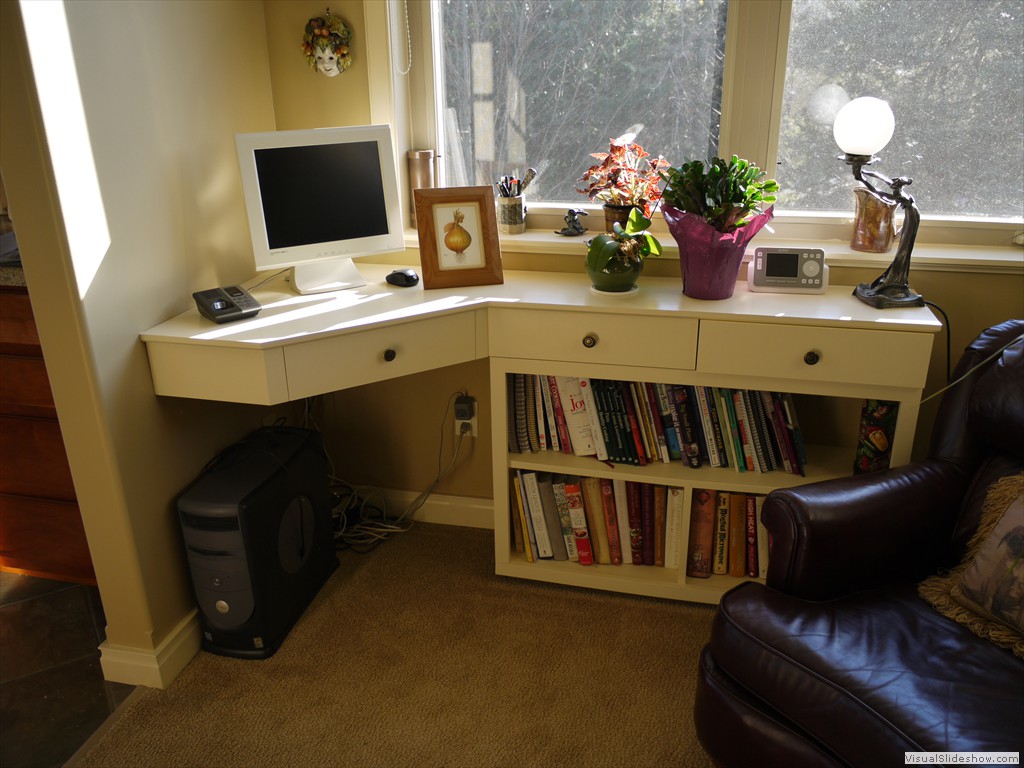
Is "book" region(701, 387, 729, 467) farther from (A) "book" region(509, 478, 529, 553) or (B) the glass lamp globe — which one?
(B) the glass lamp globe

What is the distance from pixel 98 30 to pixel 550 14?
1132mm

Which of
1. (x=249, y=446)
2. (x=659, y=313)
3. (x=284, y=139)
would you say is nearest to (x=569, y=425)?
(x=659, y=313)

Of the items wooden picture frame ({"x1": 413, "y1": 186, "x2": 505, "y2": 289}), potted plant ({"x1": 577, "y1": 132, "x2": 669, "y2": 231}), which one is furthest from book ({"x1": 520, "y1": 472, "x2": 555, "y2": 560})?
potted plant ({"x1": 577, "y1": 132, "x2": 669, "y2": 231})

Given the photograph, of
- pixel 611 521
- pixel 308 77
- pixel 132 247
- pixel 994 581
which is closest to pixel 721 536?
pixel 611 521

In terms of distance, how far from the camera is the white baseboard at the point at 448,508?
2.56 metres

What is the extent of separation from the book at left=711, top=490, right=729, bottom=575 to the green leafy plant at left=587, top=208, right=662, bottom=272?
664 millimetres

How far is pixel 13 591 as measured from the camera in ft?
7.54

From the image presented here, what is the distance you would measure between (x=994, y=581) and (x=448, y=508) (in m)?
1.57

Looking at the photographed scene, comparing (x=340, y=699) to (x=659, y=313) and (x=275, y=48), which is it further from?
(x=275, y=48)

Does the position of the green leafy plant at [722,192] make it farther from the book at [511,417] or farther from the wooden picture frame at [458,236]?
the book at [511,417]

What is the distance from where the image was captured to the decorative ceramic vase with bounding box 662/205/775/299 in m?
1.87

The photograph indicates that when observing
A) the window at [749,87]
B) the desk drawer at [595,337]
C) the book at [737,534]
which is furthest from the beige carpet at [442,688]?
the window at [749,87]

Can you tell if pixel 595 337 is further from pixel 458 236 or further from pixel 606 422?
pixel 458 236

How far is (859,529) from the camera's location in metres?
1.58
